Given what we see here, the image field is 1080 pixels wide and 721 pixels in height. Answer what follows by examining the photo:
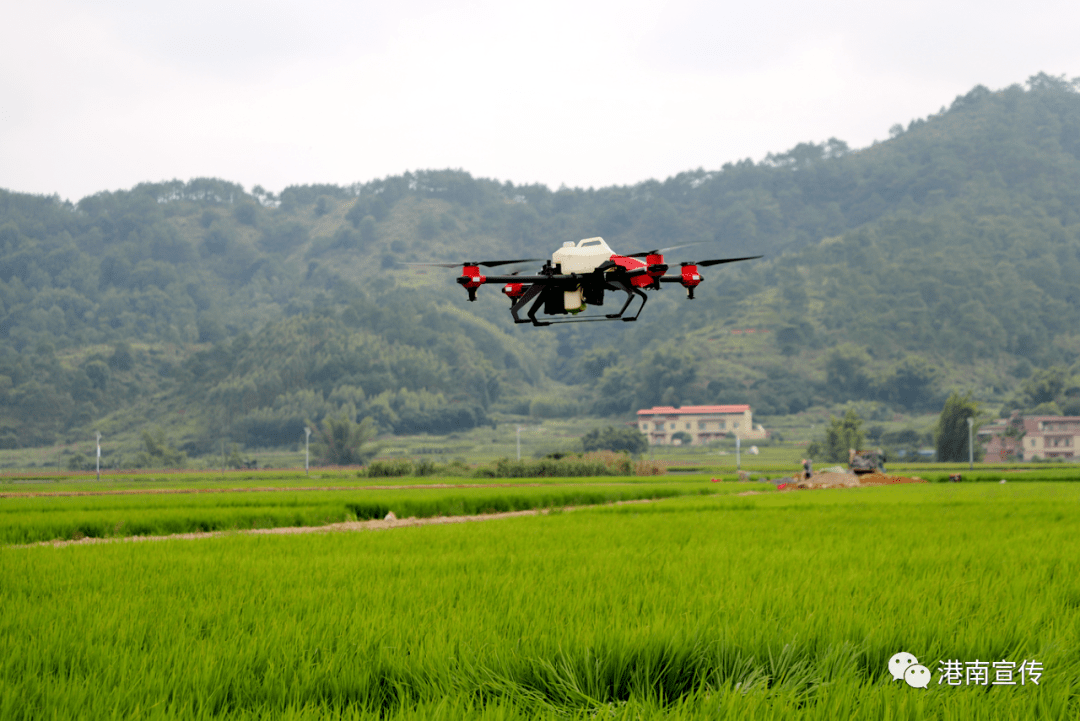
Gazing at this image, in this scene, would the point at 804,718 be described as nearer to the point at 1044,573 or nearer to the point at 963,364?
the point at 1044,573

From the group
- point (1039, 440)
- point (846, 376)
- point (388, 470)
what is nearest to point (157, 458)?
point (388, 470)

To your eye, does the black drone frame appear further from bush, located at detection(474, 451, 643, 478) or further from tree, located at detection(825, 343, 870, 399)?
tree, located at detection(825, 343, 870, 399)

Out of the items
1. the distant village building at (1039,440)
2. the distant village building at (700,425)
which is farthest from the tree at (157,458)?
the distant village building at (1039,440)

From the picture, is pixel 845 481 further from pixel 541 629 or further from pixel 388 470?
pixel 541 629

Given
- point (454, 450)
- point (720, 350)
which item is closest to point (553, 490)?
point (454, 450)

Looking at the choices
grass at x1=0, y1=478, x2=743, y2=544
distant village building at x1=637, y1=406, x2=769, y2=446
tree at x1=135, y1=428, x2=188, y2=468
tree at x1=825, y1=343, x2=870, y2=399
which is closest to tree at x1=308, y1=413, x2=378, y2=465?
tree at x1=135, y1=428, x2=188, y2=468
